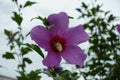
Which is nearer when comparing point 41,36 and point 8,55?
point 41,36

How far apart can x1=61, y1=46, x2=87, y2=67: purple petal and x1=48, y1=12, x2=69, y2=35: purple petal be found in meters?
0.08

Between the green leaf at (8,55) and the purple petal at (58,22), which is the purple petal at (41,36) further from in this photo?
the green leaf at (8,55)

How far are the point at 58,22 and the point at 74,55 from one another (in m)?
0.15

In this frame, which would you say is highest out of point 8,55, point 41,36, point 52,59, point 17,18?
point 17,18

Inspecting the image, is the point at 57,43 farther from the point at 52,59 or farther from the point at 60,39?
the point at 52,59

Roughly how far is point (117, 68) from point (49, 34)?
2.05 metres

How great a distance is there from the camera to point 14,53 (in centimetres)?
343

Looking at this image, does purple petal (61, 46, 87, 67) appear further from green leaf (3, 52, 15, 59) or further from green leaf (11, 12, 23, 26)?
green leaf (3, 52, 15, 59)

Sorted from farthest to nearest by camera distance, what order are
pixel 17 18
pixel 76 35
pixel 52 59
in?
pixel 17 18
pixel 76 35
pixel 52 59

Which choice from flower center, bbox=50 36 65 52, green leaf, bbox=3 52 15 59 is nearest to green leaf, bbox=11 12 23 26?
green leaf, bbox=3 52 15 59

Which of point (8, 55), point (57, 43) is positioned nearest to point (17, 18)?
point (8, 55)

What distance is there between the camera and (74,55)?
1.29 metres

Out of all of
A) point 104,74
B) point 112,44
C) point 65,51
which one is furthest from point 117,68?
point 65,51

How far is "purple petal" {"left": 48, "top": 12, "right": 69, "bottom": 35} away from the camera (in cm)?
125
